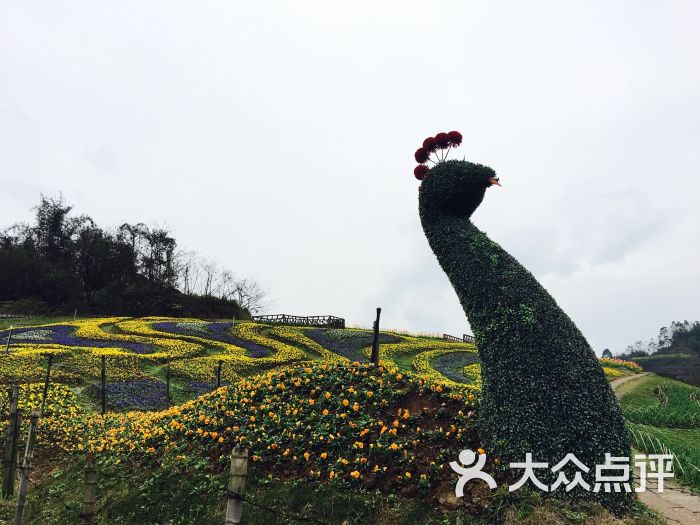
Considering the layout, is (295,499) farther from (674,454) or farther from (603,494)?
(674,454)

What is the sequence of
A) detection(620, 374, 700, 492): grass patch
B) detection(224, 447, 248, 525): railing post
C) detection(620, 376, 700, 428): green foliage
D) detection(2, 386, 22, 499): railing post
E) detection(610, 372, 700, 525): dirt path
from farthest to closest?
detection(620, 376, 700, 428): green foliage
detection(620, 374, 700, 492): grass patch
detection(2, 386, 22, 499): railing post
detection(610, 372, 700, 525): dirt path
detection(224, 447, 248, 525): railing post

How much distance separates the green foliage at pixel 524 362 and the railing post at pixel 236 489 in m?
3.73

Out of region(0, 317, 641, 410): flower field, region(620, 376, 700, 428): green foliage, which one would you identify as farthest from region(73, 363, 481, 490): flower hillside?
region(620, 376, 700, 428): green foliage

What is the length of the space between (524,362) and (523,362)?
1 centimetres

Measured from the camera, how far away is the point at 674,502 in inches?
274

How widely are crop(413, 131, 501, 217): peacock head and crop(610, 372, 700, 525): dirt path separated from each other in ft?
17.2

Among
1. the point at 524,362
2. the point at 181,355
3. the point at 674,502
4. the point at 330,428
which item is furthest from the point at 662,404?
the point at 181,355

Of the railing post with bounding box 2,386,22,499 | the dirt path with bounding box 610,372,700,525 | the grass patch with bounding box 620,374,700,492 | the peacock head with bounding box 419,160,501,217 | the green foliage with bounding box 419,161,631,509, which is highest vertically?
the peacock head with bounding box 419,160,501,217

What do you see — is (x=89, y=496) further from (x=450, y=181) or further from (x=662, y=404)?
(x=662, y=404)

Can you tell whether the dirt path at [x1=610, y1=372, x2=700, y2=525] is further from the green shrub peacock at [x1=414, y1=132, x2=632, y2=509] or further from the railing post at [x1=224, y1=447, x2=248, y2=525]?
the railing post at [x1=224, y1=447, x2=248, y2=525]

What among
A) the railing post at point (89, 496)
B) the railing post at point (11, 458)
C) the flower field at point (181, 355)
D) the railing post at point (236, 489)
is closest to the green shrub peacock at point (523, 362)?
the railing post at point (236, 489)

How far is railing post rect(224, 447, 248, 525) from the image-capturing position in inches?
145

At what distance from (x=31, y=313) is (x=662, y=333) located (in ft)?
417

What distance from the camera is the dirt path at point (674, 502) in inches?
244
